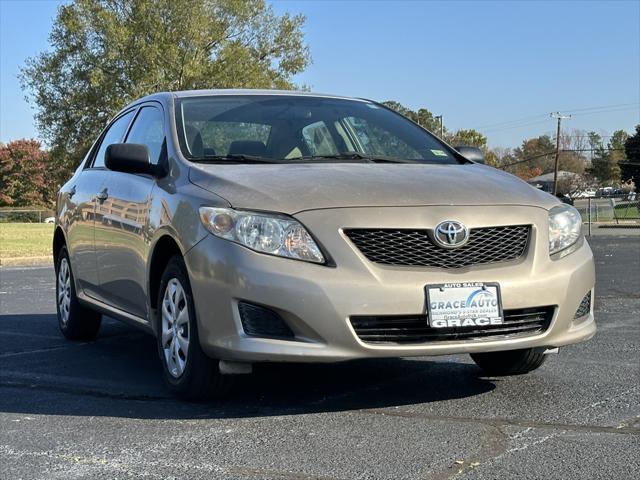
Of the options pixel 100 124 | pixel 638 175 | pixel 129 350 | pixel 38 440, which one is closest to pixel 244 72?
pixel 100 124

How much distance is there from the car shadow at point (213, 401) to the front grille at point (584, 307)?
25.1 inches

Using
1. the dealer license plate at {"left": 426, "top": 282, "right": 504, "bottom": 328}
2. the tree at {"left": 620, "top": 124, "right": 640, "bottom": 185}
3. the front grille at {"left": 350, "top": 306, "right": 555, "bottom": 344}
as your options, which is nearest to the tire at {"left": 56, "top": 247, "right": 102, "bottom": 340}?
the front grille at {"left": 350, "top": 306, "right": 555, "bottom": 344}

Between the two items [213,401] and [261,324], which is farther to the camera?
[213,401]

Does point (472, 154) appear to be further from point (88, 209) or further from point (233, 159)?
point (88, 209)

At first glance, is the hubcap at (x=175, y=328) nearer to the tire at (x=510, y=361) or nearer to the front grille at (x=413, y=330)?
the front grille at (x=413, y=330)

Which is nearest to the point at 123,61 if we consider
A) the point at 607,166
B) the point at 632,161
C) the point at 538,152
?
the point at 632,161

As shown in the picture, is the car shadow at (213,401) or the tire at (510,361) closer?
the car shadow at (213,401)

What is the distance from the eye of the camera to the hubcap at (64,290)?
6.75 metres

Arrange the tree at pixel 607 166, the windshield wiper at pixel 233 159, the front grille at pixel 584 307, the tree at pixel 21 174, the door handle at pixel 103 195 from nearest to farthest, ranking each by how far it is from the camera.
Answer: the front grille at pixel 584 307 → the windshield wiper at pixel 233 159 → the door handle at pixel 103 195 → the tree at pixel 21 174 → the tree at pixel 607 166

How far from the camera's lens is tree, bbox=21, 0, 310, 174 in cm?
3594

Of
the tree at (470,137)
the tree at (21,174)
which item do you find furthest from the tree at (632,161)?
the tree at (21,174)

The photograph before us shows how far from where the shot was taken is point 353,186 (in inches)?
170

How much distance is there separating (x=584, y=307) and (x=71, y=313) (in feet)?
12.4

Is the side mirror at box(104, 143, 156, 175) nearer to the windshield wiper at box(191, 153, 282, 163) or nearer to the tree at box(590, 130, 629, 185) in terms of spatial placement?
the windshield wiper at box(191, 153, 282, 163)
